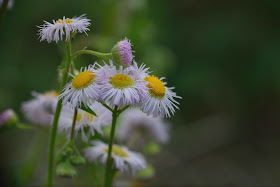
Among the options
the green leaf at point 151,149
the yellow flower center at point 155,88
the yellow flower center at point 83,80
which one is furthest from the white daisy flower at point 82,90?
the green leaf at point 151,149

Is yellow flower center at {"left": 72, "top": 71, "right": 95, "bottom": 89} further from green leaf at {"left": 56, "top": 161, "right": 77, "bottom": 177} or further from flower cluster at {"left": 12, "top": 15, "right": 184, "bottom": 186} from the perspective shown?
green leaf at {"left": 56, "top": 161, "right": 77, "bottom": 177}

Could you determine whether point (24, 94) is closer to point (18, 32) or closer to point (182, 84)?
point (18, 32)

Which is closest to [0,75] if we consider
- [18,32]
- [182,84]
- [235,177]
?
[18,32]

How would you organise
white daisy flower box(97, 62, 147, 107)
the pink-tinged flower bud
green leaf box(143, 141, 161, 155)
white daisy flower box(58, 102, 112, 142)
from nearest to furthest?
white daisy flower box(97, 62, 147, 107), white daisy flower box(58, 102, 112, 142), the pink-tinged flower bud, green leaf box(143, 141, 161, 155)

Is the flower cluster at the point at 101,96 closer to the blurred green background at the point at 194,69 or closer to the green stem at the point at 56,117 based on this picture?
the green stem at the point at 56,117

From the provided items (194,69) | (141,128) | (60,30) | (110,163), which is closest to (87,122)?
(110,163)

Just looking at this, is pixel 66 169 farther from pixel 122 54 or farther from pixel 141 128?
pixel 141 128

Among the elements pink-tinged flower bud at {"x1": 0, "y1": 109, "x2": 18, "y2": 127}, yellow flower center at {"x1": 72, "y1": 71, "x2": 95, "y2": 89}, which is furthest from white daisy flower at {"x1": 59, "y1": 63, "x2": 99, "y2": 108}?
pink-tinged flower bud at {"x1": 0, "y1": 109, "x2": 18, "y2": 127}
